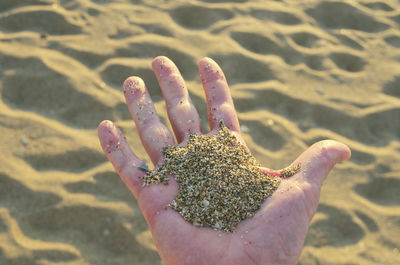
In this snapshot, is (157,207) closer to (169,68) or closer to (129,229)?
(129,229)

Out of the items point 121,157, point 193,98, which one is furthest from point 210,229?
point 193,98

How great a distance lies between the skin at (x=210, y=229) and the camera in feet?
5.39

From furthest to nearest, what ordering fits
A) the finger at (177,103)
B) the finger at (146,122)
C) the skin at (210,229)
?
the finger at (177,103) < the finger at (146,122) < the skin at (210,229)

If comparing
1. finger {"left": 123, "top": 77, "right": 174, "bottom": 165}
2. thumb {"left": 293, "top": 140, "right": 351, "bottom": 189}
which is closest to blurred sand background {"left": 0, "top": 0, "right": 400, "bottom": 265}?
finger {"left": 123, "top": 77, "right": 174, "bottom": 165}

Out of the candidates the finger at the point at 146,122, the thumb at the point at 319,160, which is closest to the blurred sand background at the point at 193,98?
the finger at the point at 146,122

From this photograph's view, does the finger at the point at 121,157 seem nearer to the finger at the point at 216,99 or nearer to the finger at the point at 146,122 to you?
the finger at the point at 146,122

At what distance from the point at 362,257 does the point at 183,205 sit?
1185mm

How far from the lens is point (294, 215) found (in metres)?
1.73

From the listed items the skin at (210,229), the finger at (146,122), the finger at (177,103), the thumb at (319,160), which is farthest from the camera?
the finger at (177,103)

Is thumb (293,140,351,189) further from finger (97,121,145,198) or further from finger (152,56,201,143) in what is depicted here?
finger (97,121,145,198)

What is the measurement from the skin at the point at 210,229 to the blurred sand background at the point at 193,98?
47 centimetres

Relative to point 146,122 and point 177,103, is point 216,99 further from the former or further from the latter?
point 146,122

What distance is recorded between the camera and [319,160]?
1872mm

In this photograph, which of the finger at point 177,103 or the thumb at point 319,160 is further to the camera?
the finger at point 177,103
